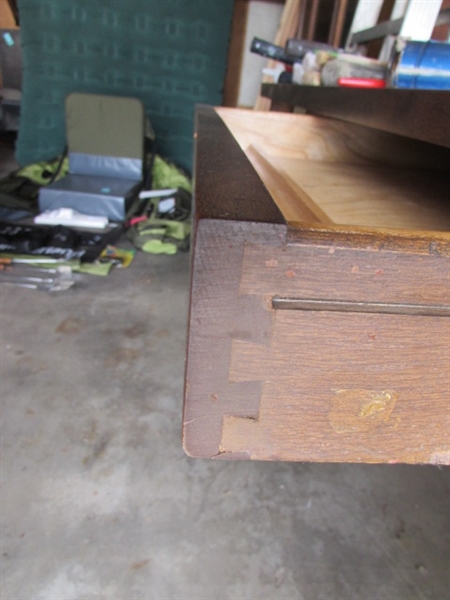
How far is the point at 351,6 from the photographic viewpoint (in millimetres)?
2484

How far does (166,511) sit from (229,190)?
102 centimetres

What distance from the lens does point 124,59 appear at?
3.57 meters

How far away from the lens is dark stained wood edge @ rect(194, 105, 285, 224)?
0.29 meters

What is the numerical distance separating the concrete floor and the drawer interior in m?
0.83

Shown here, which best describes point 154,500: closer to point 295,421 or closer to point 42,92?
point 295,421

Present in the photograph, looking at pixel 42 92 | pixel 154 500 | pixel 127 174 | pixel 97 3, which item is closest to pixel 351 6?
pixel 127 174

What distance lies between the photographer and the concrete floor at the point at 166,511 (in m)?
1.00

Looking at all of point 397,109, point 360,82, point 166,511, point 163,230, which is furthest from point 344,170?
point 163,230

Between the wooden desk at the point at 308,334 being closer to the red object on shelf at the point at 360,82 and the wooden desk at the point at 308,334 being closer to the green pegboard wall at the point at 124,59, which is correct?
the red object on shelf at the point at 360,82

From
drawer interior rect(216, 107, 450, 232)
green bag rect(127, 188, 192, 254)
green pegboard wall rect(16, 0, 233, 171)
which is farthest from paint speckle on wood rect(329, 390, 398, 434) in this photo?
green pegboard wall rect(16, 0, 233, 171)

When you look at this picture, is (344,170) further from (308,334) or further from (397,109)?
(308,334)

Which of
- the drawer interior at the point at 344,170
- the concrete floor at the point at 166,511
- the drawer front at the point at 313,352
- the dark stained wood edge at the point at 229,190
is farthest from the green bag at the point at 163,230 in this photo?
the drawer front at the point at 313,352

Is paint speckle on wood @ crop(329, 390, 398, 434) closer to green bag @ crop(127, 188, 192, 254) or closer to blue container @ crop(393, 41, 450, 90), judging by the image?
blue container @ crop(393, 41, 450, 90)

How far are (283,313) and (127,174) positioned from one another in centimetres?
320
